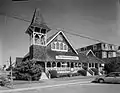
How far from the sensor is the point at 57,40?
15.4m

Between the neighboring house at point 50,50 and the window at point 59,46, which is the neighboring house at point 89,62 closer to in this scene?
the neighboring house at point 50,50

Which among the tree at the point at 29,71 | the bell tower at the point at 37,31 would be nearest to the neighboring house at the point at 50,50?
the bell tower at the point at 37,31

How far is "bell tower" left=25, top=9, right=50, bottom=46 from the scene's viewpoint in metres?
14.3

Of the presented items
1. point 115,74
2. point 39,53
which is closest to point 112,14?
point 115,74

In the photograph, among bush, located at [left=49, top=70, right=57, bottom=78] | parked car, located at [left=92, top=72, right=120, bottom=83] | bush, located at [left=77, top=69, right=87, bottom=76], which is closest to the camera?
parked car, located at [left=92, top=72, right=120, bottom=83]

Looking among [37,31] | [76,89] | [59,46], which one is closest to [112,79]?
[76,89]

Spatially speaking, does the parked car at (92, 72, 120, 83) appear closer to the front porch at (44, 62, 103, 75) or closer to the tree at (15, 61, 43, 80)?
the tree at (15, 61, 43, 80)

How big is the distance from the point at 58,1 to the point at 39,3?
404mm

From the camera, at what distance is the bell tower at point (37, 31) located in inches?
562

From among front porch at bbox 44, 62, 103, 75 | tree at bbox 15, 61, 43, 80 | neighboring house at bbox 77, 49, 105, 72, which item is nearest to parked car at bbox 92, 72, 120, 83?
tree at bbox 15, 61, 43, 80

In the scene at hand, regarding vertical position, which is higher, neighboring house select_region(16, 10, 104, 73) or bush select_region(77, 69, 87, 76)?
neighboring house select_region(16, 10, 104, 73)

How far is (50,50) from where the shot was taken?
14.8 m

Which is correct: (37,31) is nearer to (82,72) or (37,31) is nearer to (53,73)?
(53,73)

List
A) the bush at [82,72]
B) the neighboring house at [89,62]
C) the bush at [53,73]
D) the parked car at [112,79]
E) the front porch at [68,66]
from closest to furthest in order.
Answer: the parked car at [112,79], the bush at [53,73], the front porch at [68,66], the bush at [82,72], the neighboring house at [89,62]
